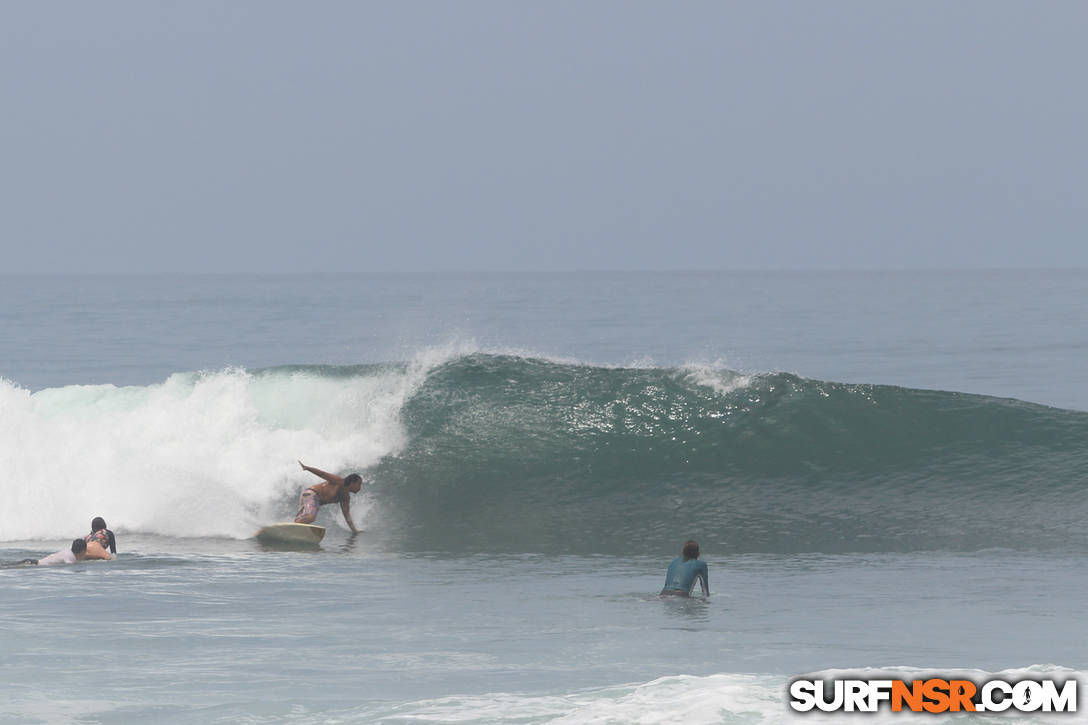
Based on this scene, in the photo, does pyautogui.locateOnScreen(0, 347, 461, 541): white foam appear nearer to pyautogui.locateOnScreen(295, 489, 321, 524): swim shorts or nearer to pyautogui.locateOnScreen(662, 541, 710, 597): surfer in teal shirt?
pyautogui.locateOnScreen(295, 489, 321, 524): swim shorts

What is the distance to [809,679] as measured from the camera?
7.73m

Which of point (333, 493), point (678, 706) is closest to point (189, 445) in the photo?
point (333, 493)

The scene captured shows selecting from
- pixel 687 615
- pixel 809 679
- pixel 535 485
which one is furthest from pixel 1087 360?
pixel 809 679

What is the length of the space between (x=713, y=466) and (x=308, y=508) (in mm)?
5660

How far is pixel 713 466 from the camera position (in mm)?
17188

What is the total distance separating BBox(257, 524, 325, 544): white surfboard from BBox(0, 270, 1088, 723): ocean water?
0.81 feet

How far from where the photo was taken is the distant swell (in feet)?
50.4

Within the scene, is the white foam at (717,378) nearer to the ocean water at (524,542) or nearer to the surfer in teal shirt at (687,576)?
the ocean water at (524,542)

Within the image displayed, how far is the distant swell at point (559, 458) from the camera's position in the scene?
1537cm

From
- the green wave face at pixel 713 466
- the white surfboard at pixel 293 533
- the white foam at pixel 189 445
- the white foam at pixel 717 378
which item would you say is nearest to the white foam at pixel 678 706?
the green wave face at pixel 713 466

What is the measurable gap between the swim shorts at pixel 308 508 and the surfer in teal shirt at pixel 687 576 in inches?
213

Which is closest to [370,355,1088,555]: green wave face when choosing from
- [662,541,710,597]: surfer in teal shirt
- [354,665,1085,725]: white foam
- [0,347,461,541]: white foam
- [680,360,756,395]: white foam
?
[680,360,756,395]: white foam

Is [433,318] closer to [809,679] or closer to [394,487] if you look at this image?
[394,487]

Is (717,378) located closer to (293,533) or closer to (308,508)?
(308,508)
